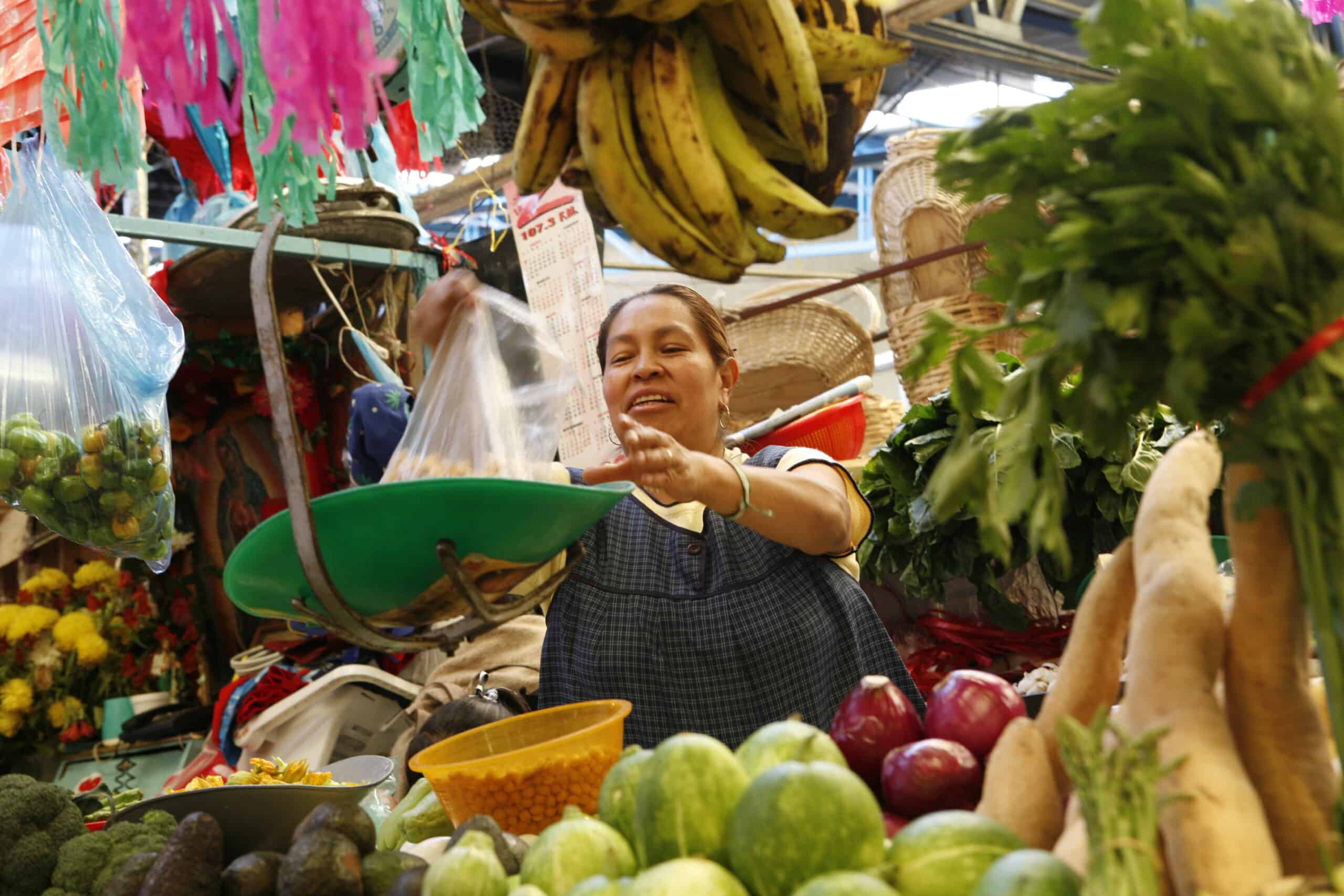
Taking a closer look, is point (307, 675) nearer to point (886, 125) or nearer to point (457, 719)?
point (457, 719)

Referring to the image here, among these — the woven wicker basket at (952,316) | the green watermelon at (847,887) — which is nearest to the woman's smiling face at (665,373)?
the woven wicker basket at (952,316)

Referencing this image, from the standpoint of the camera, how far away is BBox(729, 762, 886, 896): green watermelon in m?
0.82

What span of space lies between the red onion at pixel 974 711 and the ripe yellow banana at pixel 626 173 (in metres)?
0.46

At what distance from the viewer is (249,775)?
181 cm

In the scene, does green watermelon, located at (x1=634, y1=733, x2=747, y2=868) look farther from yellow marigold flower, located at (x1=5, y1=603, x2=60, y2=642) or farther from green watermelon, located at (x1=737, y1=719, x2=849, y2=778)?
yellow marigold flower, located at (x1=5, y1=603, x2=60, y2=642)

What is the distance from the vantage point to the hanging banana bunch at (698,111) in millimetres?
1064

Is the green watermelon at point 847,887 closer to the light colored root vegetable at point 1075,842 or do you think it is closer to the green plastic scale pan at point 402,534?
the light colored root vegetable at point 1075,842

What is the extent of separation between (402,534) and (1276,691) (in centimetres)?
76

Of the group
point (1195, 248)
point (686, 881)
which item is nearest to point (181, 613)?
point (686, 881)

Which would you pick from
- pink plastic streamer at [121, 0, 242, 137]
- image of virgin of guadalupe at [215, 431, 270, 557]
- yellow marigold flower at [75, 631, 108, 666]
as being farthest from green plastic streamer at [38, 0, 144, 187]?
yellow marigold flower at [75, 631, 108, 666]

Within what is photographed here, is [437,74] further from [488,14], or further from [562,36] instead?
[562,36]

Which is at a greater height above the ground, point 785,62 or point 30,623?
point 785,62

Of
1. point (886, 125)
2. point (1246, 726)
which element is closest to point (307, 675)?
point (1246, 726)

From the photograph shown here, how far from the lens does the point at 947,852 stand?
2.65ft
